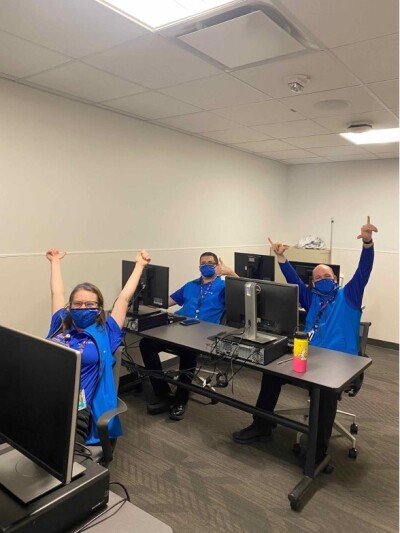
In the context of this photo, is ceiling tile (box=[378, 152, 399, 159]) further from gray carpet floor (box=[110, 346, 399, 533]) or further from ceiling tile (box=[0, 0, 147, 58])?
ceiling tile (box=[0, 0, 147, 58])

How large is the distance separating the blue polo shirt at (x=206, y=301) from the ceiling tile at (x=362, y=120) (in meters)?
1.77

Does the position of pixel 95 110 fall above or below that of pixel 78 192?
above

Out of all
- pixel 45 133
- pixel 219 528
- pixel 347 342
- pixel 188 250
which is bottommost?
pixel 219 528

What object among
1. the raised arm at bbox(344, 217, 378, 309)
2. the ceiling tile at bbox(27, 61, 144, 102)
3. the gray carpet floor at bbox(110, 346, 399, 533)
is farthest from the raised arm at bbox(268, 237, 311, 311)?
the ceiling tile at bbox(27, 61, 144, 102)

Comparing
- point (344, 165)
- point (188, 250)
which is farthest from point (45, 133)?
point (344, 165)

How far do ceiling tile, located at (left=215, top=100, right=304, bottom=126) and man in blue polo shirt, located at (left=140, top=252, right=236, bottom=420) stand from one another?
4.17 ft

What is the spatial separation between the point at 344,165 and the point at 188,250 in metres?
2.87

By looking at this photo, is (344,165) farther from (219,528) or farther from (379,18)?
(219,528)

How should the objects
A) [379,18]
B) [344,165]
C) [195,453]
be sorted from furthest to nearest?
[344,165]
[195,453]
[379,18]

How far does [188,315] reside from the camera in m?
3.74

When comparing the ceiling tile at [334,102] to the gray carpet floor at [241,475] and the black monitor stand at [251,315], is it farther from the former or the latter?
the gray carpet floor at [241,475]

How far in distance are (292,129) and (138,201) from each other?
1.71 metres

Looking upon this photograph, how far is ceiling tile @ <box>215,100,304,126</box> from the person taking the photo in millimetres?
3239

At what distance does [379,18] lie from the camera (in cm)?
183
